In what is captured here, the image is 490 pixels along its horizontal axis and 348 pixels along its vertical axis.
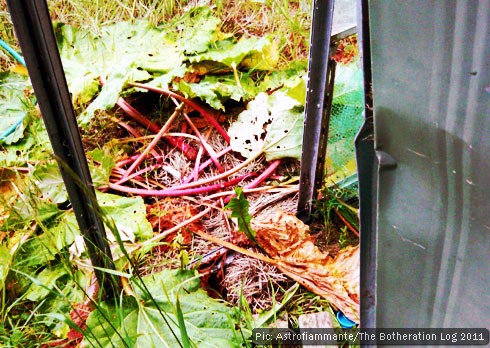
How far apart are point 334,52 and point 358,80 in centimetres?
18

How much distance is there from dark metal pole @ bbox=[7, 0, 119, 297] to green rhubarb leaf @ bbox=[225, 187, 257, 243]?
1.60 ft

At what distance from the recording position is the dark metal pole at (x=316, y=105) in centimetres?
144

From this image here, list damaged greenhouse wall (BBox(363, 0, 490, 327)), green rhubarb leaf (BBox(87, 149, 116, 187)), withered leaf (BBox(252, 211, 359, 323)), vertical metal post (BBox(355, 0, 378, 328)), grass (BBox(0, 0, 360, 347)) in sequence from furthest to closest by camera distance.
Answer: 1. grass (BBox(0, 0, 360, 347))
2. green rhubarb leaf (BBox(87, 149, 116, 187))
3. withered leaf (BBox(252, 211, 359, 323))
4. vertical metal post (BBox(355, 0, 378, 328))
5. damaged greenhouse wall (BBox(363, 0, 490, 327))

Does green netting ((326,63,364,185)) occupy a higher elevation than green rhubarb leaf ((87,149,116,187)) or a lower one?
higher

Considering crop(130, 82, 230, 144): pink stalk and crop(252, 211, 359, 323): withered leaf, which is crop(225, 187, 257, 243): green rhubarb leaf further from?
crop(130, 82, 230, 144): pink stalk

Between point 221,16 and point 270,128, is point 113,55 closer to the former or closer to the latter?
point 221,16

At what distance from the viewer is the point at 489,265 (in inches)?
25.9

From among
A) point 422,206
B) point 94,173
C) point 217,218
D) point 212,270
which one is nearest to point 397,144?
point 422,206

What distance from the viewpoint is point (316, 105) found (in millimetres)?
1638

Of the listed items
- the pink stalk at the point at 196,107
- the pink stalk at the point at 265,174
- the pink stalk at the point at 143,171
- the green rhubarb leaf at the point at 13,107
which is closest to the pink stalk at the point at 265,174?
the pink stalk at the point at 265,174

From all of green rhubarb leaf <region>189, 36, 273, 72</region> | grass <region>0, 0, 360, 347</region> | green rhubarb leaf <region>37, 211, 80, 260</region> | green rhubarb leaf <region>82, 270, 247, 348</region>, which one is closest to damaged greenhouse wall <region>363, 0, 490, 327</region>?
green rhubarb leaf <region>82, 270, 247, 348</region>

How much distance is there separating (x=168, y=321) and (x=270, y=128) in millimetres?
1029

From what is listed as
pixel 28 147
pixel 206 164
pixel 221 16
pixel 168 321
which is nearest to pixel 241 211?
pixel 168 321

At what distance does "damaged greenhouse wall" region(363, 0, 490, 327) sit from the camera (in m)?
0.60
